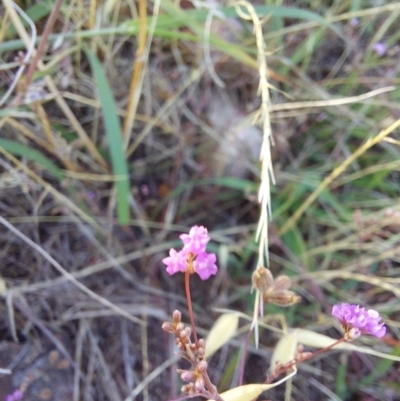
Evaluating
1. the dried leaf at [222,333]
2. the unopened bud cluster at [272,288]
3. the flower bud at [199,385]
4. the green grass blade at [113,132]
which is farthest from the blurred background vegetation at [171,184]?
the flower bud at [199,385]

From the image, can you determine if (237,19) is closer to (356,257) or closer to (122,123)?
(122,123)

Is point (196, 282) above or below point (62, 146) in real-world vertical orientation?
below

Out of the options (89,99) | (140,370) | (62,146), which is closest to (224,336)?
(140,370)

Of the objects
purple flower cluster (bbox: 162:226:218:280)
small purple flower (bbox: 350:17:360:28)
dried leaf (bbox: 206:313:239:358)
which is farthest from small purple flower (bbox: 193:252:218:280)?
small purple flower (bbox: 350:17:360:28)

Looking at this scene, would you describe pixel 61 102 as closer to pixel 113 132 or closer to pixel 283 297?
pixel 113 132

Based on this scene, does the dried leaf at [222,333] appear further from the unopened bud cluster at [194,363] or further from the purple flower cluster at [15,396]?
the purple flower cluster at [15,396]

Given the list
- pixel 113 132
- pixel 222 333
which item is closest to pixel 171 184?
pixel 113 132

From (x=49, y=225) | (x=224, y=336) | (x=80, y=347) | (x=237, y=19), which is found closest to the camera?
(x=224, y=336)
